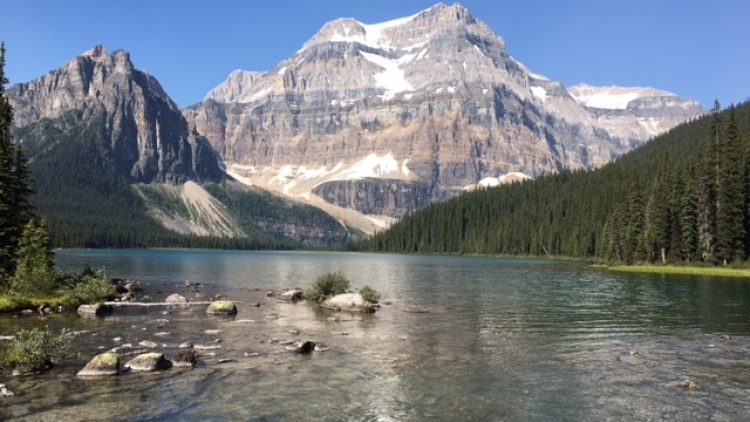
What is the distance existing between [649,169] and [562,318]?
150278 mm

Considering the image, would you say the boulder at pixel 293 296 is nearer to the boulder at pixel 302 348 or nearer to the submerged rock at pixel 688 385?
the boulder at pixel 302 348

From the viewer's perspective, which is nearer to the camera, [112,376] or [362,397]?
[362,397]

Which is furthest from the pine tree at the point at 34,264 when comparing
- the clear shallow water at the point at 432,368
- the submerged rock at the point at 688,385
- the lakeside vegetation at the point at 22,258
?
the submerged rock at the point at 688,385

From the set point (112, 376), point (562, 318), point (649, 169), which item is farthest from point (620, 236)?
point (112, 376)

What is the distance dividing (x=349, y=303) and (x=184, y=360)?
2780 centimetres

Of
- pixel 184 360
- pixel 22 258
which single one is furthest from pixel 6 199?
pixel 184 360

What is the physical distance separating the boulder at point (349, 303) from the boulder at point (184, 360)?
2589cm

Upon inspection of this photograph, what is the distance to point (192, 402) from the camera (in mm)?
23891

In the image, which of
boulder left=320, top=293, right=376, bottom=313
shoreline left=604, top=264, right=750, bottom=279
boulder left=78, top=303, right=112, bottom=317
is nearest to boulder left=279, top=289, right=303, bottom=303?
boulder left=320, top=293, right=376, bottom=313

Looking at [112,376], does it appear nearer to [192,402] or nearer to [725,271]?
[192,402]

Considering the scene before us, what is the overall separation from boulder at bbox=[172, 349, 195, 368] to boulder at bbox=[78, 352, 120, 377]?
3.10 metres

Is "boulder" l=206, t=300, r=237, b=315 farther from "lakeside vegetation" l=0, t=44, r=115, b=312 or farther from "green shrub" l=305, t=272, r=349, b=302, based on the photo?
"green shrub" l=305, t=272, r=349, b=302

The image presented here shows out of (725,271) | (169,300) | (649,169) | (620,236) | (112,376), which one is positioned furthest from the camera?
(649,169)

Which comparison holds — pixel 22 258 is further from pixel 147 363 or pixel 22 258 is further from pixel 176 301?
pixel 147 363
